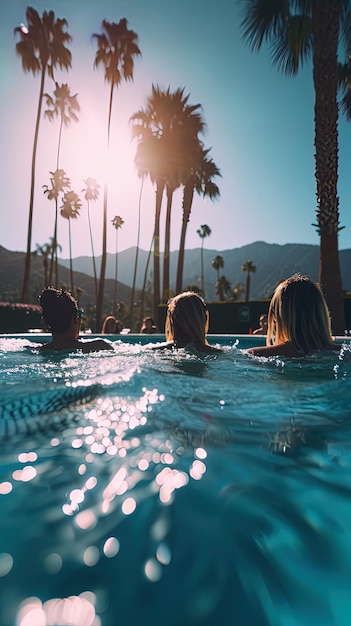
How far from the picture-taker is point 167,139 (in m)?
23.0

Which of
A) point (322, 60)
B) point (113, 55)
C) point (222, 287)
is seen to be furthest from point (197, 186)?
point (222, 287)

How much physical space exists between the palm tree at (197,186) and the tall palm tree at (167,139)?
86cm

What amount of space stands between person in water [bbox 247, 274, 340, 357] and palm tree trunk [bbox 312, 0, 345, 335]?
7230mm

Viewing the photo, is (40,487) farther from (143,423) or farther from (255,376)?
(255,376)

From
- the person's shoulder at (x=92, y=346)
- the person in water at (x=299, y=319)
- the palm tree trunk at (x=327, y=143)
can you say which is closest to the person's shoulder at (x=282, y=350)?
the person in water at (x=299, y=319)

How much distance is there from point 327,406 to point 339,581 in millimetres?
1650

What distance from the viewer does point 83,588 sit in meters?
0.80

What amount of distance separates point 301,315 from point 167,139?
22.5 metres

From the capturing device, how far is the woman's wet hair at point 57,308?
14.2 feet

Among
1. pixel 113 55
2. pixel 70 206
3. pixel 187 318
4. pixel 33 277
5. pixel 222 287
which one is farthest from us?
pixel 33 277

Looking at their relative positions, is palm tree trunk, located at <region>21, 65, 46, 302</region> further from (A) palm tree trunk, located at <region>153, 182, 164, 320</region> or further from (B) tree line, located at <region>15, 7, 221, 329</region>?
(A) palm tree trunk, located at <region>153, 182, 164, 320</region>

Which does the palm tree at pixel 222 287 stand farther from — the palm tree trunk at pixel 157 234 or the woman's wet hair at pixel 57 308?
the woman's wet hair at pixel 57 308

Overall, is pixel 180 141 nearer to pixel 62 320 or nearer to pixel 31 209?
pixel 31 209

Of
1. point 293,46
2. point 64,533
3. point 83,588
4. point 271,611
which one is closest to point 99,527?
point 64,533
